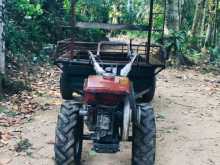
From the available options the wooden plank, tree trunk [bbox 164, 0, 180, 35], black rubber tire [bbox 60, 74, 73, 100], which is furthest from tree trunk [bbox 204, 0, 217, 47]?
the wooden plank

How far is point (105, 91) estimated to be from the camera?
548 cm

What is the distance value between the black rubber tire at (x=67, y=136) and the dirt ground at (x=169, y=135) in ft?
2.05

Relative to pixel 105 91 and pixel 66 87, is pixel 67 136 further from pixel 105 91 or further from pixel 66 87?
pixel 66 87

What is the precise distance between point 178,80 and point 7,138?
7.15m

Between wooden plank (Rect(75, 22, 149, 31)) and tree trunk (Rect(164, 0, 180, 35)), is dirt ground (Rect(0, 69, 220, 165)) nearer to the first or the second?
wooden plank (Rect(75, 22, 149, 31))

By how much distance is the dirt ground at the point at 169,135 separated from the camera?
668 centimetres

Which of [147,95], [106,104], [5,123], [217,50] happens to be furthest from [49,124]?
[217,50]

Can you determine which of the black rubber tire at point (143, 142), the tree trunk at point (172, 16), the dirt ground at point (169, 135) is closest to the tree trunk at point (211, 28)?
the tree trunk at point (172, 16)

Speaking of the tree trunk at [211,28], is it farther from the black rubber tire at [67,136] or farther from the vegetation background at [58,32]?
the black rubber tire at [67,136]

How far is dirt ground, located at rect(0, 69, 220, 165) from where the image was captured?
6.68 metres

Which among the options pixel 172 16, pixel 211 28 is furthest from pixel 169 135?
pixel 211 28

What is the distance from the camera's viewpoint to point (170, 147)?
23.8ft

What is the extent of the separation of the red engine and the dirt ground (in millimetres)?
1265

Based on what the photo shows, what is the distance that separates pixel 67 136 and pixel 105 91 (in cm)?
82
